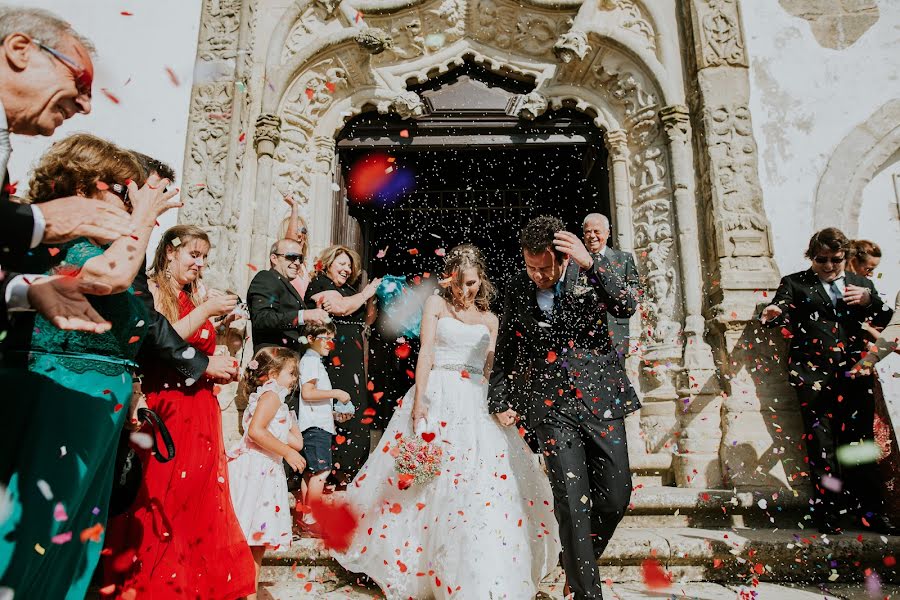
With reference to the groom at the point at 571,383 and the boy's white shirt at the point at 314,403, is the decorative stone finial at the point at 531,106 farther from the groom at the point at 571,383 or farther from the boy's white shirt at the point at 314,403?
the boy's white shirt at the point at 314,403

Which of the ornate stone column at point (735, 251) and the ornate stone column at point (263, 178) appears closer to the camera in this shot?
the ornate stone column at point (735, 251)

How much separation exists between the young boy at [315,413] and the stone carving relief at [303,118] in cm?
226

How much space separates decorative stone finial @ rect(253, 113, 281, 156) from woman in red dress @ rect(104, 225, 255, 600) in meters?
3.11

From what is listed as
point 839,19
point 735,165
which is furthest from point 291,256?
point 839,19

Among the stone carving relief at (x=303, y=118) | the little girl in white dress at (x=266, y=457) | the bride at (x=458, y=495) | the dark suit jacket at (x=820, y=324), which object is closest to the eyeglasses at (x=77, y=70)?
the little girl in white dress at (x=266, y=457)

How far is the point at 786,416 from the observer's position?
4.73m

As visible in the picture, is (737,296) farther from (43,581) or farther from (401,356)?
(43,581)

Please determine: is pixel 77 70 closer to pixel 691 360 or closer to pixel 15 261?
pixel 15 261

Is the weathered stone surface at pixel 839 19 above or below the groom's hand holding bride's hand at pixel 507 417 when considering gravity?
above

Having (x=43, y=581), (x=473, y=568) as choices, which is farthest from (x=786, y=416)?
(x=43, y=581)

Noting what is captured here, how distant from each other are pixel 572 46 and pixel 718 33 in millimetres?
1483

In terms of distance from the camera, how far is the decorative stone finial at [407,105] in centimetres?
618

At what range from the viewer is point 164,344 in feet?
7.84

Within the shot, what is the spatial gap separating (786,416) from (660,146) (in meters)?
2.89
